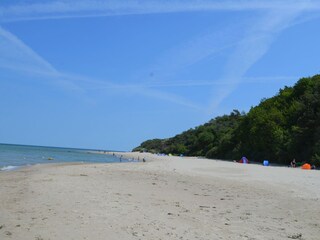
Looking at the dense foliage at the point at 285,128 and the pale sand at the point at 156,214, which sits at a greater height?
the dense foliage at the point at 285,128

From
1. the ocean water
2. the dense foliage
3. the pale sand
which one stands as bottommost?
the pale sand

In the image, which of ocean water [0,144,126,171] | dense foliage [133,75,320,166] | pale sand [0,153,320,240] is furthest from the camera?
dense foliage [133,75,320,166]

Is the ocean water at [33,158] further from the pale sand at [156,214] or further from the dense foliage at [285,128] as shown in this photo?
the dense foliage at [285,128]

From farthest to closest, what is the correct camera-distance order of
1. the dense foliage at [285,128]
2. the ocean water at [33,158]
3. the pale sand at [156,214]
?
the dense foliage at [285,128]
the ocean water at [33,158]
the pale sand at [156,214]

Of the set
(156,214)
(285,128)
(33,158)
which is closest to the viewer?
(156,214)

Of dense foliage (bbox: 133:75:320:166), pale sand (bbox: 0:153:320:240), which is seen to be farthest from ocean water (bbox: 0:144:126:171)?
dense foliage (bbox: 133:75:320:166)

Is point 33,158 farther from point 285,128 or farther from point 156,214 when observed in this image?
point 156,214

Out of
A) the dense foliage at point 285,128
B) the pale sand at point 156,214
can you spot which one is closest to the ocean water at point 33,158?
the pale sand at point 156,214

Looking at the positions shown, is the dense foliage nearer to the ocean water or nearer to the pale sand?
the ocean water

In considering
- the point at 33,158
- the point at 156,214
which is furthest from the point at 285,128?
the point at 156,214

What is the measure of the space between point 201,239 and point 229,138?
6357 cm

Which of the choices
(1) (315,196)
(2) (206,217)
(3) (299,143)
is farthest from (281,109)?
(2) (206,217)

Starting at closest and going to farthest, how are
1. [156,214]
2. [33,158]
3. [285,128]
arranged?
[156,214]
[285,128]
[33,158]

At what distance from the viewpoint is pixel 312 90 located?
44.9m
